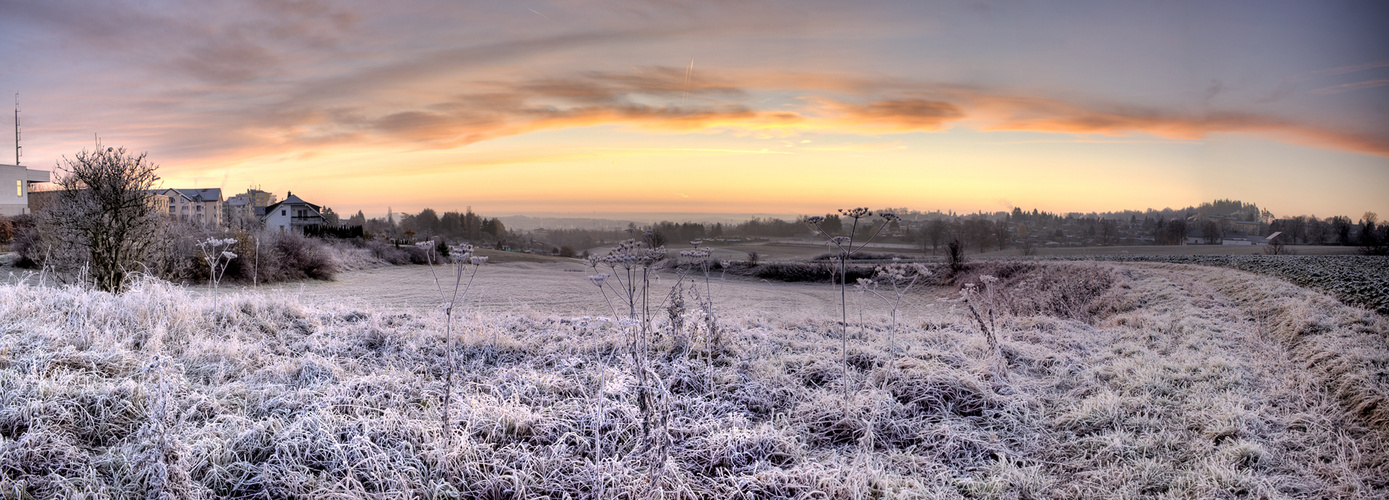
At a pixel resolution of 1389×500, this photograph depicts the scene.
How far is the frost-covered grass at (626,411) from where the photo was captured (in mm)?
3059

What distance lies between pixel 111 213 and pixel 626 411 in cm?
1110

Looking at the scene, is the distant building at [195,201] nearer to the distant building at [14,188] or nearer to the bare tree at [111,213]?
the distant building at [14,188]

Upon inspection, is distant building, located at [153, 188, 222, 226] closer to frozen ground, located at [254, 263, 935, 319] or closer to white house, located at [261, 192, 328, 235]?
white house, located at [261, 192, 328, 235]

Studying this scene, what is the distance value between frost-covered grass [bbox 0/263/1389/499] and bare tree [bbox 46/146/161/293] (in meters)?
4.33

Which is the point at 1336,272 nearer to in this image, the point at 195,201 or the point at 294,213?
the point at 294,213

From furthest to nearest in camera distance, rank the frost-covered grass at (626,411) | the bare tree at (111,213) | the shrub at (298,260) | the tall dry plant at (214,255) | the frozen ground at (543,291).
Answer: the shrub at (298,260), the frozen ground at (543,291), the bare tree at (111,213), the tall dry plant at (214,255), the frost-covered grass at (626,411)

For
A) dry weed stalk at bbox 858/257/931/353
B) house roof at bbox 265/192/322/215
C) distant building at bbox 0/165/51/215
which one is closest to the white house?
house roof at bbox 265/192/322/215

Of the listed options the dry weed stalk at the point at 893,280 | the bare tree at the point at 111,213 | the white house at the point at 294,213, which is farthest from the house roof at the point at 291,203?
the dry weed stalk at the point at 893,280

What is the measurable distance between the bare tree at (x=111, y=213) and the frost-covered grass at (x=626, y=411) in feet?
14.2

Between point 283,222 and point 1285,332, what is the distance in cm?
5044

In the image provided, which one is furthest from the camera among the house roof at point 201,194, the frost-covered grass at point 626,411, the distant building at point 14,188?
the house roof at point 201,194

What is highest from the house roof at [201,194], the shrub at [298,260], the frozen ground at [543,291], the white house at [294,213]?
the house roof at [201,194]

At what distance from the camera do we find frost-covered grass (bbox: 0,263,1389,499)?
10.0ft

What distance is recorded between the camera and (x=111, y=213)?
960 centimetres
